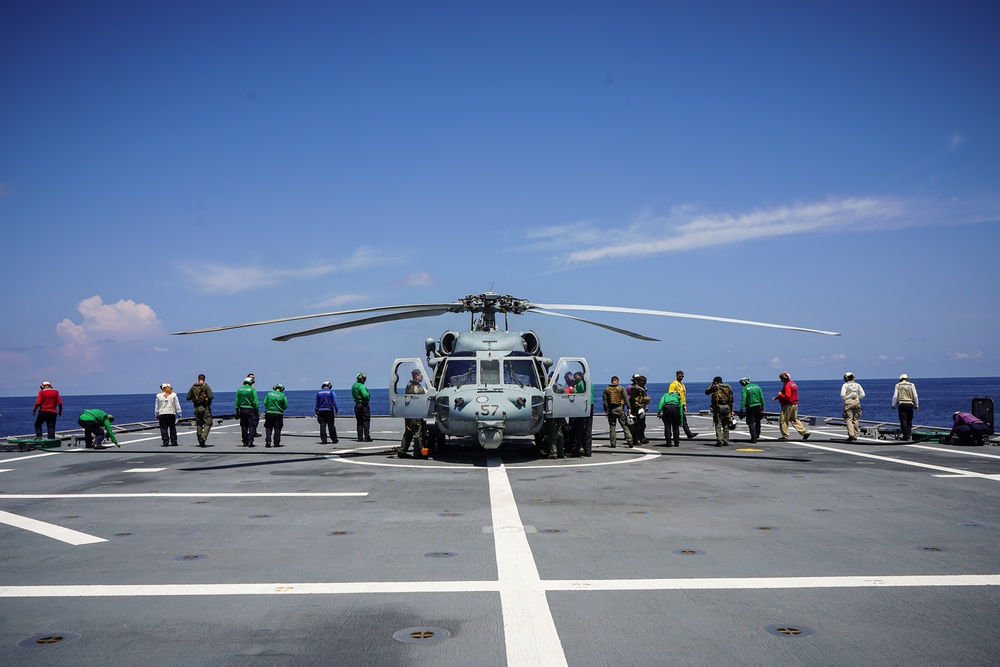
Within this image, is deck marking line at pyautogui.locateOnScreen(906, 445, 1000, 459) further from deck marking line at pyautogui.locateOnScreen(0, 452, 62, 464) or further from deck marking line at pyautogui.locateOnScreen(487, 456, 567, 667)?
deck marking line at pyautogui.locateOnScreen(0, 452, 62, 464)

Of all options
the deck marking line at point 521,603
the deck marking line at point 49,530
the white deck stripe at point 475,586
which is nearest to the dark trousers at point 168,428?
the deck marking line at point 49,530

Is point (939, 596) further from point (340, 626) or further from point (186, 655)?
point (186, 655)

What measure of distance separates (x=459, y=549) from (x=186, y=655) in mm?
3269

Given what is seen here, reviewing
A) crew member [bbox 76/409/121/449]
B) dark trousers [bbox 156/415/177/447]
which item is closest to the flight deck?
dark trousers [bbox 156/415/177/447]

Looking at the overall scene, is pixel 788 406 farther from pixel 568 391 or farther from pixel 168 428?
pixel 168 428

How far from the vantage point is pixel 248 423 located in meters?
20.3

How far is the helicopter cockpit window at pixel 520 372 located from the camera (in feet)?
53.1

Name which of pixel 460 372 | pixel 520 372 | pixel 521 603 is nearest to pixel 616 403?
pixel 520 372

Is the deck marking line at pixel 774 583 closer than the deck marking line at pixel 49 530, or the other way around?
the deck marking line at pixel 774 583

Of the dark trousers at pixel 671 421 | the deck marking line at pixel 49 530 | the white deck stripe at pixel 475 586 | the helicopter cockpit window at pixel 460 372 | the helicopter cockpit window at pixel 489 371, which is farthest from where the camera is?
the dark trousers at pixel 671 421

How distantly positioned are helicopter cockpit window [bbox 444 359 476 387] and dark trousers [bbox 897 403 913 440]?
11.1 meters

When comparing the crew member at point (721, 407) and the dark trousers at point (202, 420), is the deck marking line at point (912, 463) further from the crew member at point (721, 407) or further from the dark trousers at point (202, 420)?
the dark trousers at point (202, 420)

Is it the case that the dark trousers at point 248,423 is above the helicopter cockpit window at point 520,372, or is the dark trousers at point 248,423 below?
below

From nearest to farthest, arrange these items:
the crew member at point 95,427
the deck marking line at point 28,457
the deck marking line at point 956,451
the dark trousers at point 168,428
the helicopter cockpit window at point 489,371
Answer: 1. the deck marking line at point 956,451
2. the helicopter cockpit window at point 489,371
3. the deck marking line at point 28,457
4. the crew member at point 95,427
5. the dark trousers at point 168,428
